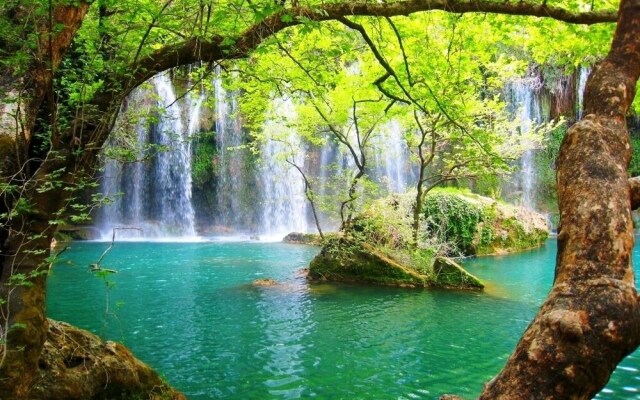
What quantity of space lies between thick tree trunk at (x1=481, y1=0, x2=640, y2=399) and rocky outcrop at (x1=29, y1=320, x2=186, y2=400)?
14.5ft

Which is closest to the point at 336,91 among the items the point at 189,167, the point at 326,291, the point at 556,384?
the point at 326,291

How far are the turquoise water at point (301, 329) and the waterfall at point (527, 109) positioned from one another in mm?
17340

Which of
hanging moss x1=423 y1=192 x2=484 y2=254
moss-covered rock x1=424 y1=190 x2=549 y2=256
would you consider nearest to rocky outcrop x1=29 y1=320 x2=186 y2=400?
moss-covered rock x1=424 y1=190 x2=549 y2=256

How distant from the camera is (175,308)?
11.3 m

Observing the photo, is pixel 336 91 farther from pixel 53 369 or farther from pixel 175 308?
pixel 53 369

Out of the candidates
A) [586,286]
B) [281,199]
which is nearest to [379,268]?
[586,286]

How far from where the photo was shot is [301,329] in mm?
9734

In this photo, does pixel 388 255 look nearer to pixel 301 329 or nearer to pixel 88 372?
pixel 301 329

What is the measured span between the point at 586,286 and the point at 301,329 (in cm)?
866

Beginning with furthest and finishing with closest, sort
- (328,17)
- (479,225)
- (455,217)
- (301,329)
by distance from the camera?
(479,225) → (455,217) → (301,329) → (328,17)

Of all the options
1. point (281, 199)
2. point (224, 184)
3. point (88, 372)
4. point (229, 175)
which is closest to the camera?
point (88, 372)

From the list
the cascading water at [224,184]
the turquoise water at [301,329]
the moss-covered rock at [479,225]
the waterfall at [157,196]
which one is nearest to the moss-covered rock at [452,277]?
the turquoise water at [301,329]

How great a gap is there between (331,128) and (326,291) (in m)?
5.14

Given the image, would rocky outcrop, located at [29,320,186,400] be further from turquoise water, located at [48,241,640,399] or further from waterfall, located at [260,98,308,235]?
waterfall, located at [260,98,308,235]
